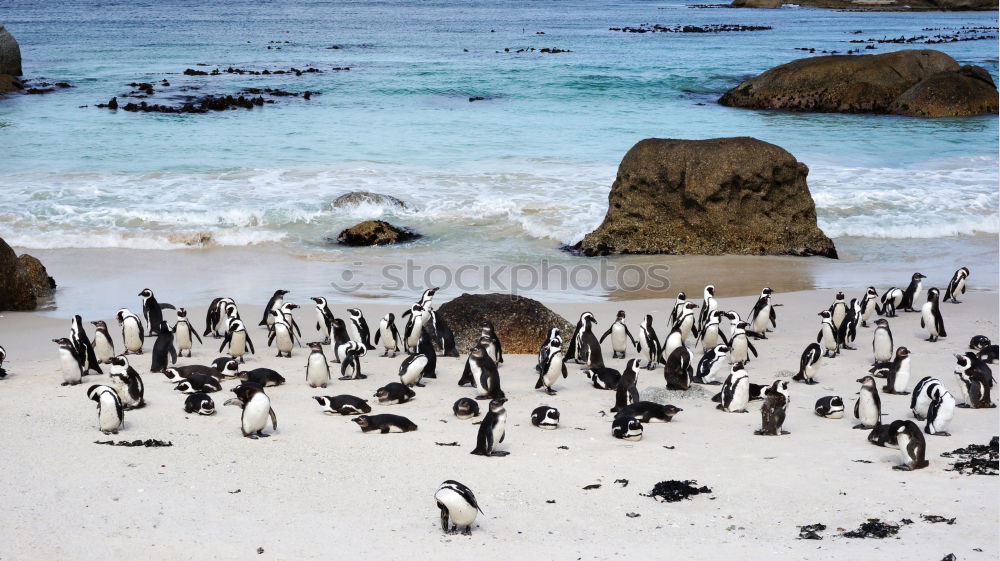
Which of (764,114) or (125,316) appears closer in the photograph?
(125,316)

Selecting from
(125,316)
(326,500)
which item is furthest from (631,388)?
(125,316)

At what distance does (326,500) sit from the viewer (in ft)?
20.2

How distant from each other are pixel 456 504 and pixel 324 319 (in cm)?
563

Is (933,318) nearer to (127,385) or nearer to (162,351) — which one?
(162,351)

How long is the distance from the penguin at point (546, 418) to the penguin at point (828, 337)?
355cm

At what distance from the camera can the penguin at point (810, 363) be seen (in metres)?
9.03

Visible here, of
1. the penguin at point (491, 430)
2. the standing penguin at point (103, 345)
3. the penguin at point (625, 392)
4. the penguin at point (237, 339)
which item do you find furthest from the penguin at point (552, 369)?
the standing penguin at point (103, 345)

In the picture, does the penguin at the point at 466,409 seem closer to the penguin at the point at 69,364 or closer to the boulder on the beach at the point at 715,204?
the penguin at the point at 69,364

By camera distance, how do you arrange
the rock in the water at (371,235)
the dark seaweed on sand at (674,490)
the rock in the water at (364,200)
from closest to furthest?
the dark seaweed on sand at (674,490) < the rock in the water at (371,235) < the rock in the water at (364,200)

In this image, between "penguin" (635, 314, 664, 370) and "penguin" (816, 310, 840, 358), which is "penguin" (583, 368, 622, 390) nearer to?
"penguin" (635, 314, 664, 370)

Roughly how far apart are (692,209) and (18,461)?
10.9m

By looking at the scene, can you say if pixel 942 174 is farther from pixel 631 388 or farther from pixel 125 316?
pixel 125 316

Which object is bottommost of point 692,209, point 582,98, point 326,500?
point 326,500

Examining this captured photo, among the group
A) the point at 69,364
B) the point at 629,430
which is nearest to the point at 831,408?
the point at 629,430
